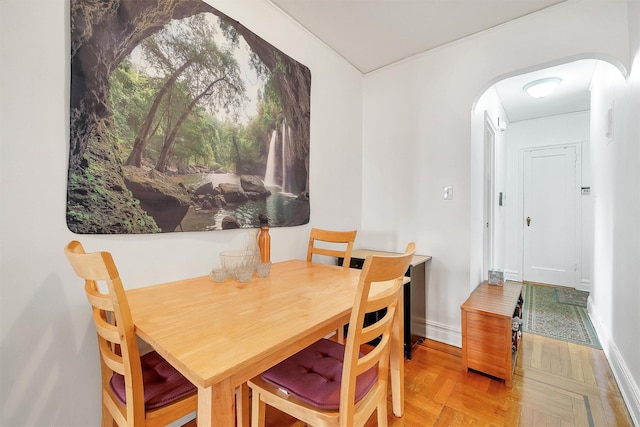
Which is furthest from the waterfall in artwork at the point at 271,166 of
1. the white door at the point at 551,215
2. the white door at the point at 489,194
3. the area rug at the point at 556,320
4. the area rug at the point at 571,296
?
the white door at the point at 551,215

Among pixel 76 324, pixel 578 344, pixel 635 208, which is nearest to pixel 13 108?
pixel 76 324

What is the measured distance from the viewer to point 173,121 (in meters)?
1.39

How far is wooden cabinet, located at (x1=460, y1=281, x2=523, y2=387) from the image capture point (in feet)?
5.75

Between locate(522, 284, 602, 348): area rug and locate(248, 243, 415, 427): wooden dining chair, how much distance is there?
2.28m

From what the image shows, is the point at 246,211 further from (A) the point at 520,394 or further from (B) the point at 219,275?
(A) the point at 520,394

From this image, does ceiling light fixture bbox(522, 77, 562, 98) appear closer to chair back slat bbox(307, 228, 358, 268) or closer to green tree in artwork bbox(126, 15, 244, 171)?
chair back slat bbox(307, 228, 358, 268)

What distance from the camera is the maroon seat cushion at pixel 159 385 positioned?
35.8 inches

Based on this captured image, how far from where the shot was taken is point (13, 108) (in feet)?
3.23

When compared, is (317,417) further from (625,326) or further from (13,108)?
(625,326)

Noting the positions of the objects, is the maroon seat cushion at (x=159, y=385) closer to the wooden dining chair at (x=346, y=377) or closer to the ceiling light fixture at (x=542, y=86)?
the wooden dining chair at (x=346, y=377)

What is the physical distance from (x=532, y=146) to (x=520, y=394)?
4.01 metres

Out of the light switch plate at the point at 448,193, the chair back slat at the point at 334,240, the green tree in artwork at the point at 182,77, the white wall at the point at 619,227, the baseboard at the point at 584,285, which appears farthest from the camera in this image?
the baseboard at the point at 584,285

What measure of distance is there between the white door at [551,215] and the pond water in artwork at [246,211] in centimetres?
403

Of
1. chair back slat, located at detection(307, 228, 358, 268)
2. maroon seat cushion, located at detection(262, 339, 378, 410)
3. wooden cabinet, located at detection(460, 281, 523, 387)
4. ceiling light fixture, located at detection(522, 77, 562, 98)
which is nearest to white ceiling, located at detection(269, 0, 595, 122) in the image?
ceiling light fixture, located at detection(522, 77, 562, 98)
